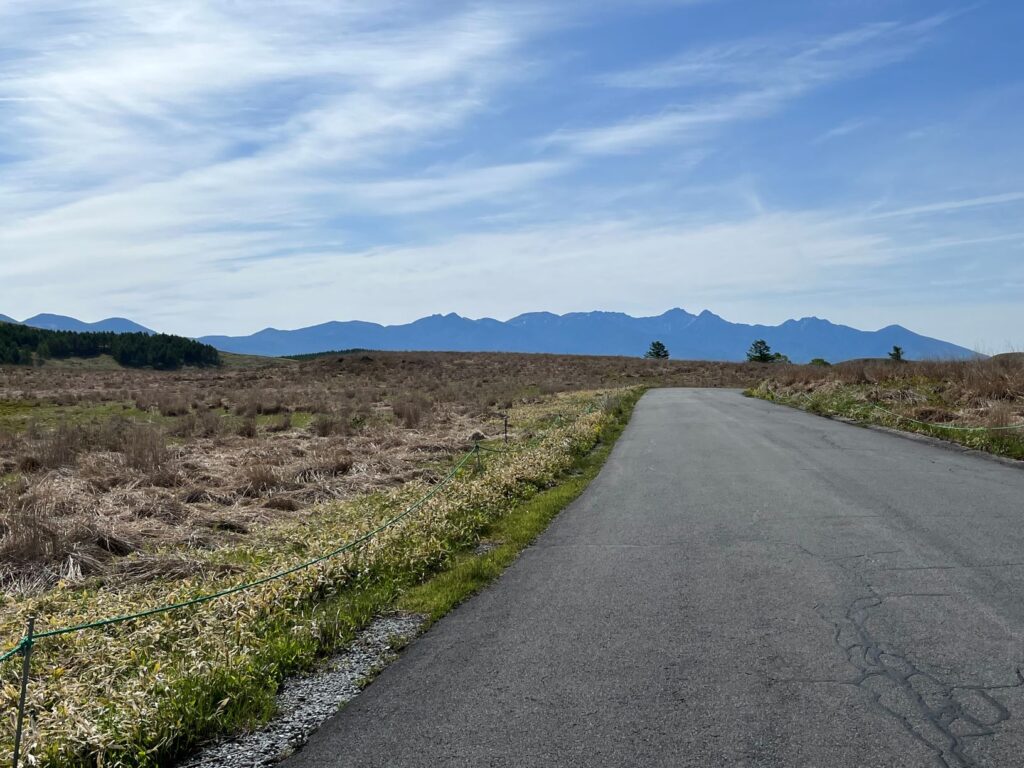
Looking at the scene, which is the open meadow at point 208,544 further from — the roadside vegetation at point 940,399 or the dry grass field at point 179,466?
the roadside vegetation at point 940,399

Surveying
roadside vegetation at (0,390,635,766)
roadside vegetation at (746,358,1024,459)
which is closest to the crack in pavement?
roadside vegetation at (0,390,635,766)

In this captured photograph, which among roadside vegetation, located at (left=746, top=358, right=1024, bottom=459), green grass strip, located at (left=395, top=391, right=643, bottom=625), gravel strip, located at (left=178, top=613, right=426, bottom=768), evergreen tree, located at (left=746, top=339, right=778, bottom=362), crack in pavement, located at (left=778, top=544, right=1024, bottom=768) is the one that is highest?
evergreen tree, located at (left=746, top=339, right=778, bottom=362)

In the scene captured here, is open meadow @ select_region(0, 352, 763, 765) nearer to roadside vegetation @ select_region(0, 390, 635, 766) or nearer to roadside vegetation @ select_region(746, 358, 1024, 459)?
roadside vegetation @ select_region(0, 390, 635, 766)

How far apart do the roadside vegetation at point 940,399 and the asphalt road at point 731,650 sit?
23.1ft

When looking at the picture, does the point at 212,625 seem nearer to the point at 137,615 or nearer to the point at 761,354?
the point at 137,615

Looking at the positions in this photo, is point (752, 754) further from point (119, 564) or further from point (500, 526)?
point (119, 564)

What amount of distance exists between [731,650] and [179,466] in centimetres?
1282

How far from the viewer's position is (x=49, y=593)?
7.76 m

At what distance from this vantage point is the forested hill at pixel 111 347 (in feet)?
256

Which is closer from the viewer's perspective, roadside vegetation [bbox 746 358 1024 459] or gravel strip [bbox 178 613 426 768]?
gravel strip [bbox 178 613 426 768]

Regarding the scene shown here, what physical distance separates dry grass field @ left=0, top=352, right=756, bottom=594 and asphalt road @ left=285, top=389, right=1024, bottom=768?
177 inches

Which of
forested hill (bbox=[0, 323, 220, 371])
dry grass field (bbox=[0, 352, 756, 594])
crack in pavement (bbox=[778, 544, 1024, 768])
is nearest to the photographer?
crack in pavement (bbox=[778, 544, 1024, 768])

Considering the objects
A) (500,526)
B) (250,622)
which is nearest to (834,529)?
(500,526)

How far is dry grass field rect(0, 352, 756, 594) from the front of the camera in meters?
9.20
